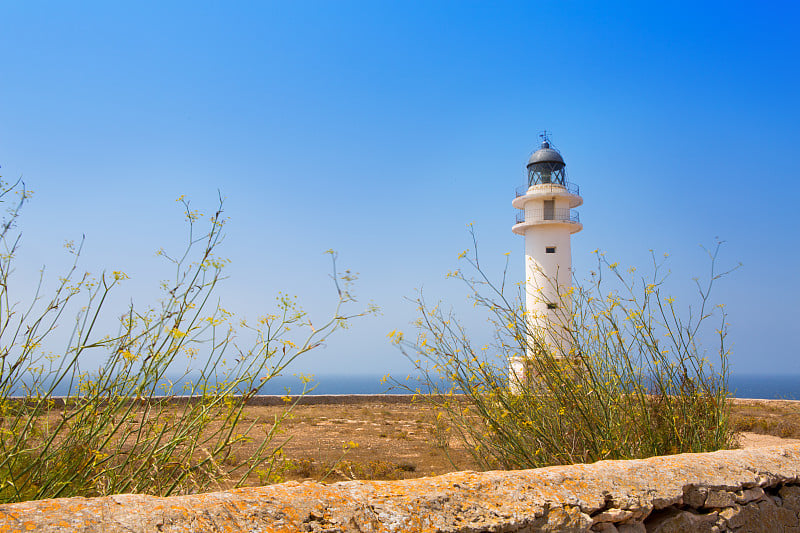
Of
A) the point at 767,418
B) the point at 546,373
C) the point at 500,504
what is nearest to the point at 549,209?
the point at 767,418

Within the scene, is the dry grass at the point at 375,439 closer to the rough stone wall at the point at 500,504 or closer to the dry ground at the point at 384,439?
the dry ground at the point at 384,439

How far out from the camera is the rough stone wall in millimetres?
1297

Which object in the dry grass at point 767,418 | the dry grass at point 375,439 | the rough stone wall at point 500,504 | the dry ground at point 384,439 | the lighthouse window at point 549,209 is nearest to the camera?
the rough stone wall at point 500,504

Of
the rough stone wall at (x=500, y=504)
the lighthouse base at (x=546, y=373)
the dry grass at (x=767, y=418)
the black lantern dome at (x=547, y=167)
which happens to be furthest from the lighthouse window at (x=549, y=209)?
the rough stone wall at (x=500, y=504)

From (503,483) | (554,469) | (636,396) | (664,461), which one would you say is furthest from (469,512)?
(636,396)

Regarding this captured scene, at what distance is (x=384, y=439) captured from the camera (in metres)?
9.47

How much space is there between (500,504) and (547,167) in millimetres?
16738

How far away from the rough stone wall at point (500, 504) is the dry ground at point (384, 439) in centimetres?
185

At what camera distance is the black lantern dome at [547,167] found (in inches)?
669

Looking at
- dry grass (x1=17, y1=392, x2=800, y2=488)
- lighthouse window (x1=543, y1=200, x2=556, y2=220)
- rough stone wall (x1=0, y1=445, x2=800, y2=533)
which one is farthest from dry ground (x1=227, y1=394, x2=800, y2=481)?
lighthouse window (x1=543, y1=200, x2=556, y2=220)

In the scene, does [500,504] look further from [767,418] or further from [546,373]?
[767,418]

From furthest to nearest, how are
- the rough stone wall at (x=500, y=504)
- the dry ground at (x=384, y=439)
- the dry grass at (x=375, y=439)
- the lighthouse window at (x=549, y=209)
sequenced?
the lighthouse window at (x=549, y=209)
the dry ground at (x=384, y=439)
the dry grass at (x=375, y=439)
the rough stone wall at (x=500, y=504)

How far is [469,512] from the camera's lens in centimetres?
159

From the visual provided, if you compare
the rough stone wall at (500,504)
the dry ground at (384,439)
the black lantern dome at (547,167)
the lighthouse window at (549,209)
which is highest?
the black lantern dome at (547,167)
